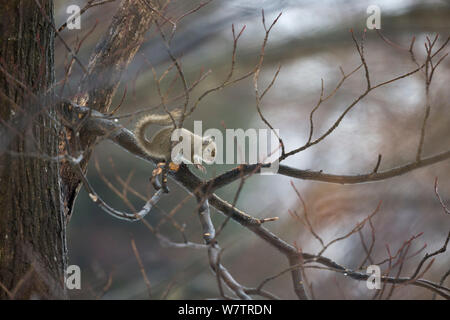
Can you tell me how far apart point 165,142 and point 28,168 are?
41 cm

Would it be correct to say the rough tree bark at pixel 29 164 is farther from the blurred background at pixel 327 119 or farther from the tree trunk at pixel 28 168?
the blurred background at pixel 327 119

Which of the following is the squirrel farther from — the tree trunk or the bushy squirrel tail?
the tree trunk

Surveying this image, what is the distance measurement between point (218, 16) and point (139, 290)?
187 centimetres

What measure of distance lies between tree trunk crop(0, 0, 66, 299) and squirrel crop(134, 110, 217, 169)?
0.30 m

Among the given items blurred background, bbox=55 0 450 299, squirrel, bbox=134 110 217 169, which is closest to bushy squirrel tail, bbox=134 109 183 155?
squirrel, bbox=134 110 217 169

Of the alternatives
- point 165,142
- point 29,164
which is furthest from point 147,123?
point 29,164

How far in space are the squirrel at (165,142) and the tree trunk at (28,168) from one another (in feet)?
0.97

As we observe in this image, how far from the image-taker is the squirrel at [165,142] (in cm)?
138

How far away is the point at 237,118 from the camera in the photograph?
11.4 feet

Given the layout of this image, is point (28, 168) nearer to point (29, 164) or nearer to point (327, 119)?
point (29, 164)

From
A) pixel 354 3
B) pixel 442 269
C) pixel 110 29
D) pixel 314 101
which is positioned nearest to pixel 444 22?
pixel 354 3

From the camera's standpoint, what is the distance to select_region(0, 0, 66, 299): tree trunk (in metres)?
1.05
